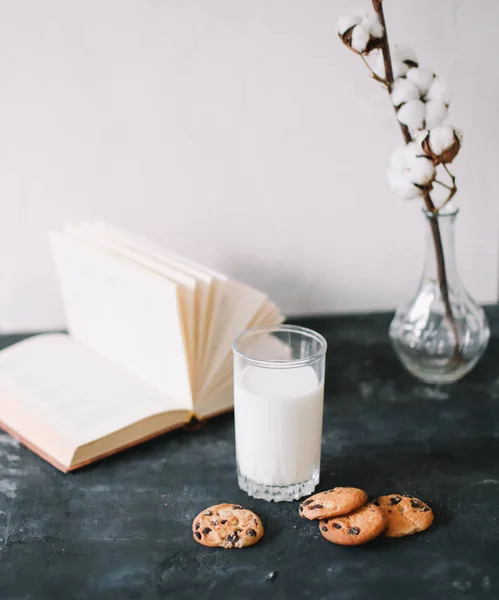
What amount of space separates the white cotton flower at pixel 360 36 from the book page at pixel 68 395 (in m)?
0.50

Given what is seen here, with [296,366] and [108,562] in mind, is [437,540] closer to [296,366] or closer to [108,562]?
[296,366]

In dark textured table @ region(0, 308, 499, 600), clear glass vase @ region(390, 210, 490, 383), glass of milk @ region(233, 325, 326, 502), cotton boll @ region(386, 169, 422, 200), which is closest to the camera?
dark textured table @ region(0, 308, 499, 600)

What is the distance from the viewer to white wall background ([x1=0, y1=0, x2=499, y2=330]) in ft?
3.76

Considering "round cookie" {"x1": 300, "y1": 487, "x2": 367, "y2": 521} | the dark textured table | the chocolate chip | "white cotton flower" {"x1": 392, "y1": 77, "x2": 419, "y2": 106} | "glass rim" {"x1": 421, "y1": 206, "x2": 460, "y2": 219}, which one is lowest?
the dark textured table

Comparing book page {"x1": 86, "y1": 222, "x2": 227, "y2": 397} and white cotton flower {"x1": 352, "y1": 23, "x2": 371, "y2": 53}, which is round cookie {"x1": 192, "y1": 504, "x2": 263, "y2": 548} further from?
white cotton flower {"x1": 352, "y1": 23, "x2": 371, "y2": 53}

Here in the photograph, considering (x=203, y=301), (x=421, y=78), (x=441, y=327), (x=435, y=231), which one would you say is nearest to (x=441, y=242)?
(x=435, y=231)

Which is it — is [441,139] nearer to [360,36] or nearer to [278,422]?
[360,36]

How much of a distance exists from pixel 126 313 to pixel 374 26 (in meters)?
0.49

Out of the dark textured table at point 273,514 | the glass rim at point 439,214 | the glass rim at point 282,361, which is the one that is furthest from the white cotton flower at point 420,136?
the dark textured table at point 273,514

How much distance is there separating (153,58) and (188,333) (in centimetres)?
45

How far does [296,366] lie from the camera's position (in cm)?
83

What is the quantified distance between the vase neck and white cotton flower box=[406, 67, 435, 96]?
0.54 ft

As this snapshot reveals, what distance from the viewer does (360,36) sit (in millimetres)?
918

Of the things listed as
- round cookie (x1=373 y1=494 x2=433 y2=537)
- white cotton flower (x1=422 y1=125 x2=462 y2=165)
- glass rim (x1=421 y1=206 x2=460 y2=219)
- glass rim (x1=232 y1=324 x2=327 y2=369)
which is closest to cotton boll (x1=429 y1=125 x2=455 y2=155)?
white cotton flower (x1=422 y1=125 x2=462 y2=165)
